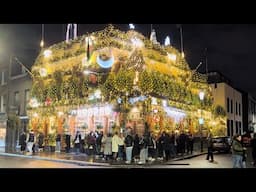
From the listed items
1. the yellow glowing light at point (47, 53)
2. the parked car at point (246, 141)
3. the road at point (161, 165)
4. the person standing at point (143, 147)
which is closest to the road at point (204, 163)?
the road at point (161, 165)

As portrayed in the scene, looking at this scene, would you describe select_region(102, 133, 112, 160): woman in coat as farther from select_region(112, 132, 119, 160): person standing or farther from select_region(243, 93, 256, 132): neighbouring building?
select_region(243, 93, 256, 132): neighbouring building

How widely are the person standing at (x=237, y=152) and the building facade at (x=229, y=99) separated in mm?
1017

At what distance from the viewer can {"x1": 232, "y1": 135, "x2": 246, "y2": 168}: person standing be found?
8945 mm

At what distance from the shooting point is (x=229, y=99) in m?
11.5

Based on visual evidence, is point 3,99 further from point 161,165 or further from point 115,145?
point 161,165

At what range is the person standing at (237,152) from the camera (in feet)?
29.3

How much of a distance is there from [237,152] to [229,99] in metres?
2.79

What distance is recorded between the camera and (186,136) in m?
12.3

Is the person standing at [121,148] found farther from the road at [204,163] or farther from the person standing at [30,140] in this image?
the person standing at [30,140]

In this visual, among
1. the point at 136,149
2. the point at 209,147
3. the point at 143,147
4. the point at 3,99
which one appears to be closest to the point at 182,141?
the point at 209,147
